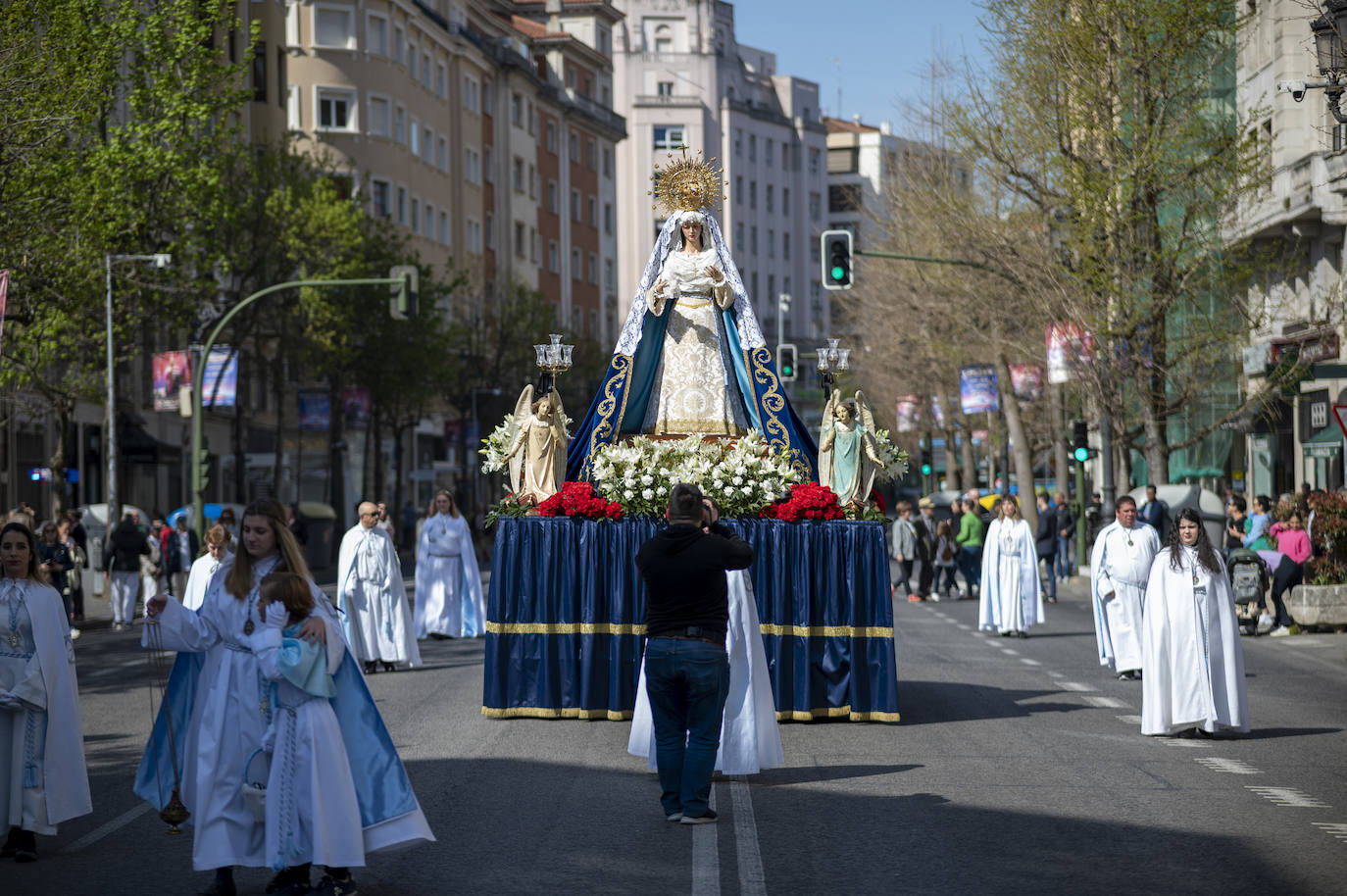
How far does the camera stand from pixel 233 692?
817cm

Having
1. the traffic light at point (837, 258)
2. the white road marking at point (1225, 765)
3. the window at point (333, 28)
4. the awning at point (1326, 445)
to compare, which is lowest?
the white road marking at point (1225, 765)

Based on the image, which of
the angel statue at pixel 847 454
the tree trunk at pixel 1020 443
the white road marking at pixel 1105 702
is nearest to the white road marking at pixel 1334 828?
the angel statue at pixel 847 454

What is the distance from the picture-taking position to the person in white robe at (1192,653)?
45.8 feet

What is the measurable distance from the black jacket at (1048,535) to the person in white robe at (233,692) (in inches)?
1016

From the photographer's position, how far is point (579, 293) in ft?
317

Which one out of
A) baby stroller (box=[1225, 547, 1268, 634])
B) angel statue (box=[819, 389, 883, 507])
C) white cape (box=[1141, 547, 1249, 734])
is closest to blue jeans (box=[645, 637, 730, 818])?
white cape (box=[1141, 547, 1249, 734])

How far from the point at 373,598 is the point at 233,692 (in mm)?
11773

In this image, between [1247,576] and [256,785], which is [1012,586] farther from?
[256,785]

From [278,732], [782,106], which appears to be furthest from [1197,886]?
[782,106]

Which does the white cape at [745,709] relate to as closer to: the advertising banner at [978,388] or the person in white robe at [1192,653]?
the person in white robe at [1192,653]

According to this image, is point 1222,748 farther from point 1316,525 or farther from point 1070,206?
point 1070,206

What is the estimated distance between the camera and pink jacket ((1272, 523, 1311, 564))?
25172 millimetres

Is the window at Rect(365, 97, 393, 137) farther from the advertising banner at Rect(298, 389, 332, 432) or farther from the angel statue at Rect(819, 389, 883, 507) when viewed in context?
the angel statue at Rect(819, 389, 883, 507)

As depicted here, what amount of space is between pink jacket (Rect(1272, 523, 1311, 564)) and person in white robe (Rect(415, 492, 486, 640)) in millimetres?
10049
